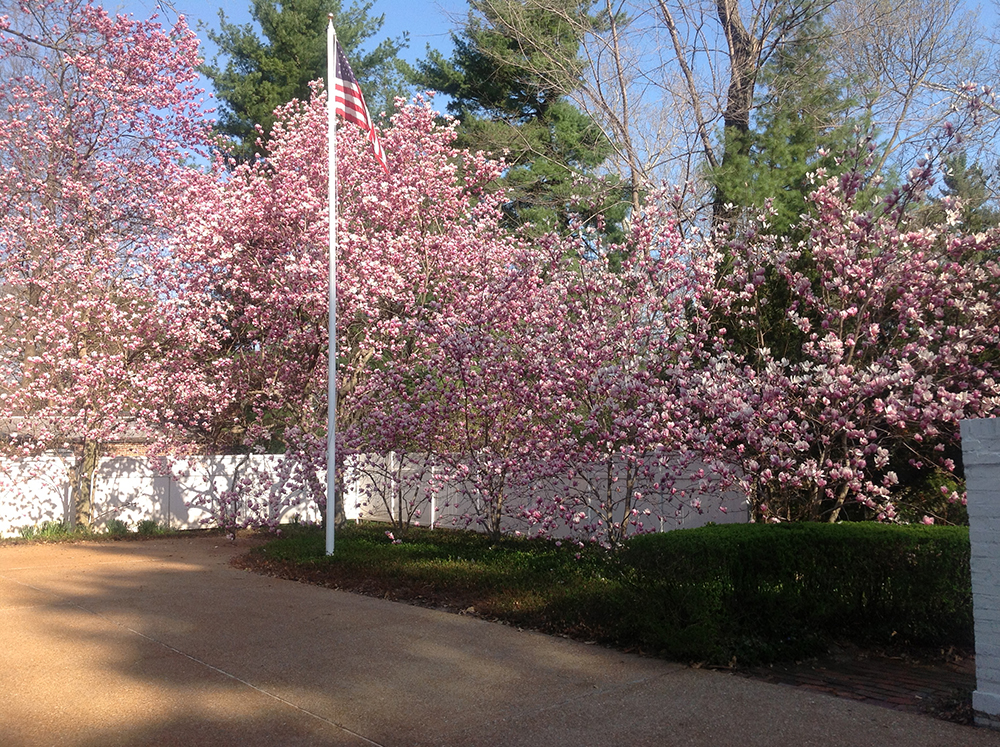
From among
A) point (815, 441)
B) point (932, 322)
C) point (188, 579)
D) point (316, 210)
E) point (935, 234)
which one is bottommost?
point (188, 579)

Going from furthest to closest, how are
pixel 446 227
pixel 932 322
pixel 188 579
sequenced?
1. pixel 446 227
2. pixel 188 579
3. pixel 932 322

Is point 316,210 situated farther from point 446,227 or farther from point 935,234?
point 935,234

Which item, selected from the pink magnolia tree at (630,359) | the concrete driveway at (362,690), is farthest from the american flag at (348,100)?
the concrete driveway at (362,690)

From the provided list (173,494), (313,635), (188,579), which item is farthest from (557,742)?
(173,494)

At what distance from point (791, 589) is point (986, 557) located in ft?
6.18

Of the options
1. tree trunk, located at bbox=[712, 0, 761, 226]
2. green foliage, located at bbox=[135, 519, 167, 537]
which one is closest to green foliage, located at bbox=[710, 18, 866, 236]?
tree trunk, located at bbox=[712, 0, 761, 226]

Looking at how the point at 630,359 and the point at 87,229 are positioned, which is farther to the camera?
the point at 87,229

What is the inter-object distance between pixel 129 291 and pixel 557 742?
13.6 meters

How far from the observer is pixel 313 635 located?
670cm

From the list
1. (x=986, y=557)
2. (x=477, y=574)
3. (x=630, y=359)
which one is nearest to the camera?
(x=986, y=557)

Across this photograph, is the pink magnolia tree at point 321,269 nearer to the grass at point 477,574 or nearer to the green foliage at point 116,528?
the grass at point 477,574

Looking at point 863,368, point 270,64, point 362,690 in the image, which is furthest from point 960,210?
point 270,64

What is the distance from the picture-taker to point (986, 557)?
4523 millimetres

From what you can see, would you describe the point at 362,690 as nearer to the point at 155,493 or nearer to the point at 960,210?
the point at 960,210
